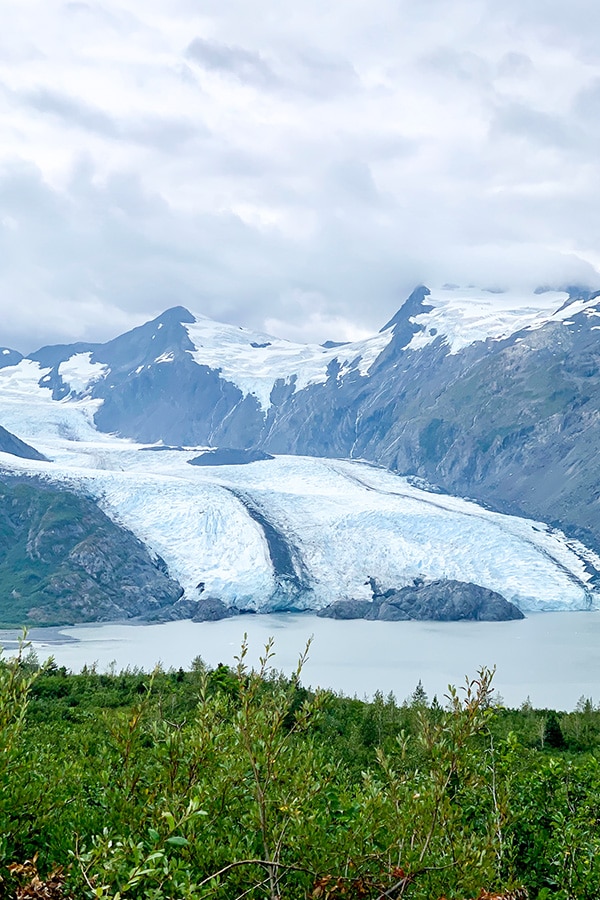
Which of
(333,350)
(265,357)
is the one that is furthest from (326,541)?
(333,350)

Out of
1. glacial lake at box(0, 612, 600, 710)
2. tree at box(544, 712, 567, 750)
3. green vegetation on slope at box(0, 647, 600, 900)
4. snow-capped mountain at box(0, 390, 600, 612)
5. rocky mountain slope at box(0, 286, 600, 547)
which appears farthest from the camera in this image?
rocky mountain slope at box(0, 286, 600, 547)

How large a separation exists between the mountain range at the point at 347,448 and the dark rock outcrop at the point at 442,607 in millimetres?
2213

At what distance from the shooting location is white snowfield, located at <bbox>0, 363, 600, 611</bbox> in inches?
1969

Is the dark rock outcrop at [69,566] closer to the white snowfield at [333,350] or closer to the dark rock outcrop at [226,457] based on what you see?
the dark rock outcrop at [226,457]

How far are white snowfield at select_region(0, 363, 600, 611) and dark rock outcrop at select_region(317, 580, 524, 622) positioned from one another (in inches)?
87.7

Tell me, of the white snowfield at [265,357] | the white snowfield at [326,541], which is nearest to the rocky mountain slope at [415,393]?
the white snowfield at [265,357]

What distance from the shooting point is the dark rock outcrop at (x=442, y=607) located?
47.3m

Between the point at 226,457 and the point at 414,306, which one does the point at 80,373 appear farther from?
the point at 226,457

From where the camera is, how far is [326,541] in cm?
5353

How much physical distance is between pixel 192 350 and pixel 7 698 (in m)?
172

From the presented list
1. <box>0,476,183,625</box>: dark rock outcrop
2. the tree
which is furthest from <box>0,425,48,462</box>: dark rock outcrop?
the tree

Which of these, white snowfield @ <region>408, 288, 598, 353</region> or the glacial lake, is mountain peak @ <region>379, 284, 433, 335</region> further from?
the glacial lake

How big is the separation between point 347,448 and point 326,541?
106237 millimetres

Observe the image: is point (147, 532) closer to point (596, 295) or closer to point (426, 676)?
point (426, 676)
